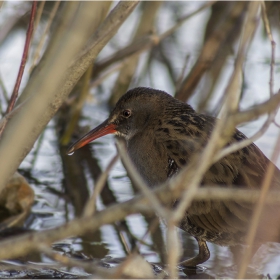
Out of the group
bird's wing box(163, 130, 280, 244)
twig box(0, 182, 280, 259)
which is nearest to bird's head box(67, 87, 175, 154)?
bird's wing box(163, 130, 280, 244)

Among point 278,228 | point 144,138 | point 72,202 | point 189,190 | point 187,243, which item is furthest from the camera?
point 72,202

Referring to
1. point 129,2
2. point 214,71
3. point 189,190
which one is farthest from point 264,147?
point 189,190

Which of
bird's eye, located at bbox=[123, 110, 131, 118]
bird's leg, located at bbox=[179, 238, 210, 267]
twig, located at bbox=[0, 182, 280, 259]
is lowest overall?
bird's leg, located at bbox=[179, 238, 210, 267]

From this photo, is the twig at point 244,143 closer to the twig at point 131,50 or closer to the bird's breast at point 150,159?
the bird's breast at point 150,159

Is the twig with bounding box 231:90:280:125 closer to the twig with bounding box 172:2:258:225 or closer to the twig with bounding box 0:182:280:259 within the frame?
the twig with bounding box 172:2:258:225

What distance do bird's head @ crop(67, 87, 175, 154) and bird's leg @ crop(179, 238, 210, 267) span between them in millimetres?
818

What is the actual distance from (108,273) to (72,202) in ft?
9.23

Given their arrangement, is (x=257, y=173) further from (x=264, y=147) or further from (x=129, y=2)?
(x=264, y=147)

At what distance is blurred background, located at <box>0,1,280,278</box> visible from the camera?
397 centimetres

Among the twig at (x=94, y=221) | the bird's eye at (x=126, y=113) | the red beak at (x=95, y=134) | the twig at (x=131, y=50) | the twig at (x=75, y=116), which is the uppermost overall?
the twig at (x=131, y=50)

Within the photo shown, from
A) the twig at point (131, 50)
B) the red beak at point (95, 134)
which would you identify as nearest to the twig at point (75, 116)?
the twig at point (131, 50)

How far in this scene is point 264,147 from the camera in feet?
17.7

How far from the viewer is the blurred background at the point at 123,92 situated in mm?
3975

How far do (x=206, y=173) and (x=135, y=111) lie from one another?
86 cm
